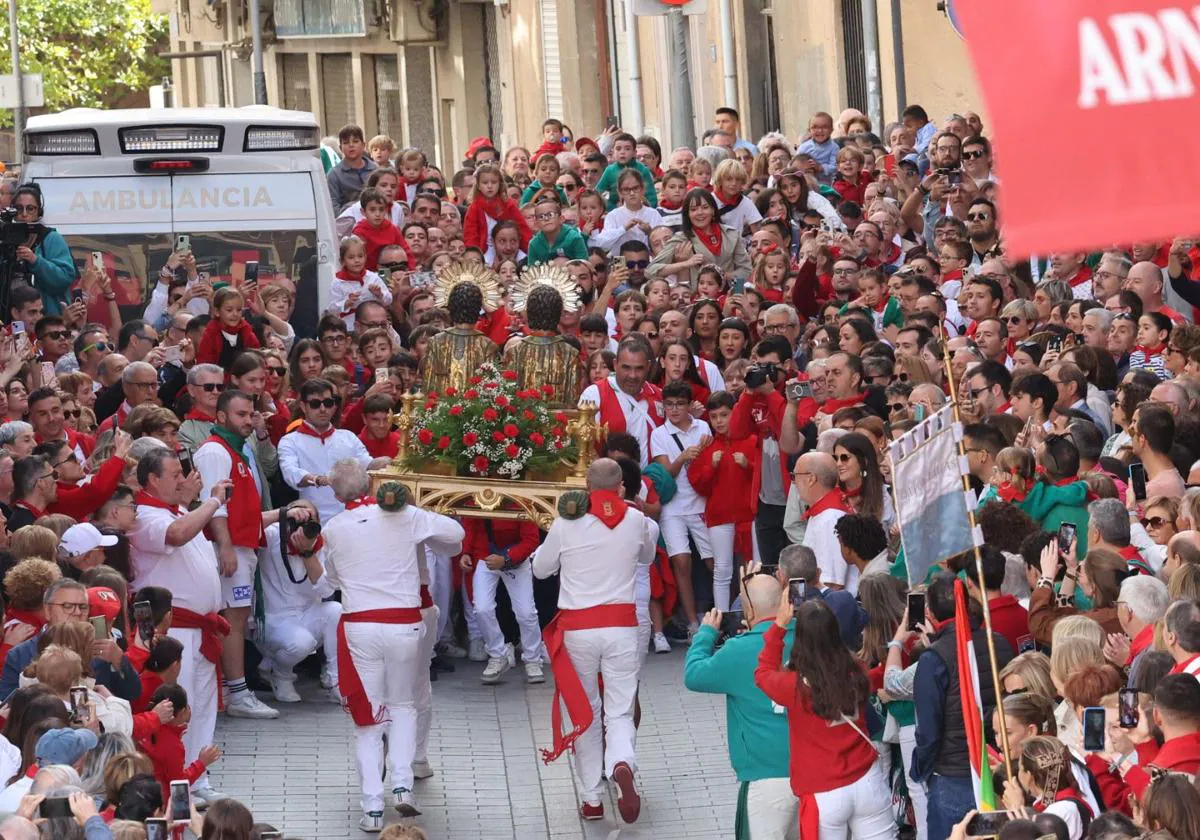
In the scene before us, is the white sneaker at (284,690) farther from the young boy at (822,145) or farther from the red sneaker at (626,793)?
the young boy at (822,145)

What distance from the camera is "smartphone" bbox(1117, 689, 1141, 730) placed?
7.91 meters

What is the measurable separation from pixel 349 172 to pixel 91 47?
4922 centimetres

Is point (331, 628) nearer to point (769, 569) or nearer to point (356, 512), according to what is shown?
point (356, 512)

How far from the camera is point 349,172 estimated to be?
2245cm

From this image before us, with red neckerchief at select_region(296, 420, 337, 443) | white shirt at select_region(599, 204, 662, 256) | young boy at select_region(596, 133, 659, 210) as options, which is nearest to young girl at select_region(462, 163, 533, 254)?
white shirt at select_region(599, 204, 662, 256)

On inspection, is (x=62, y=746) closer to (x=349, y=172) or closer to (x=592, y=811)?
(x=592, y=811)

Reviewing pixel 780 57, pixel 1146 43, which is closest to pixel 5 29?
pixel 780 57

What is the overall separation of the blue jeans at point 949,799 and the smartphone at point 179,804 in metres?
2.99

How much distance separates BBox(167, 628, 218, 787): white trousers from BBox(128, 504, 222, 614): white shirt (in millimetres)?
178

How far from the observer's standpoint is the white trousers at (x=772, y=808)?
32.2 ft

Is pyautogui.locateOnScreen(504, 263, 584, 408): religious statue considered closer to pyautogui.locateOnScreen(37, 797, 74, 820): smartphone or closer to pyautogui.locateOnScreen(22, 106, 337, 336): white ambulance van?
pyautogui.locateOnScreen(22, 106, 337, 336): white ambulance van

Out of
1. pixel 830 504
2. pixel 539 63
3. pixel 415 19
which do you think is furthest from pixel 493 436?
pixel 415 19

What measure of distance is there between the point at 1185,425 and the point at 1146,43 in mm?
7113

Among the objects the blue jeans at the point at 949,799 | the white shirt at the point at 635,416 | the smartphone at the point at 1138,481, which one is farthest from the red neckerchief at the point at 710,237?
the blue jeans at the point at 949,799
